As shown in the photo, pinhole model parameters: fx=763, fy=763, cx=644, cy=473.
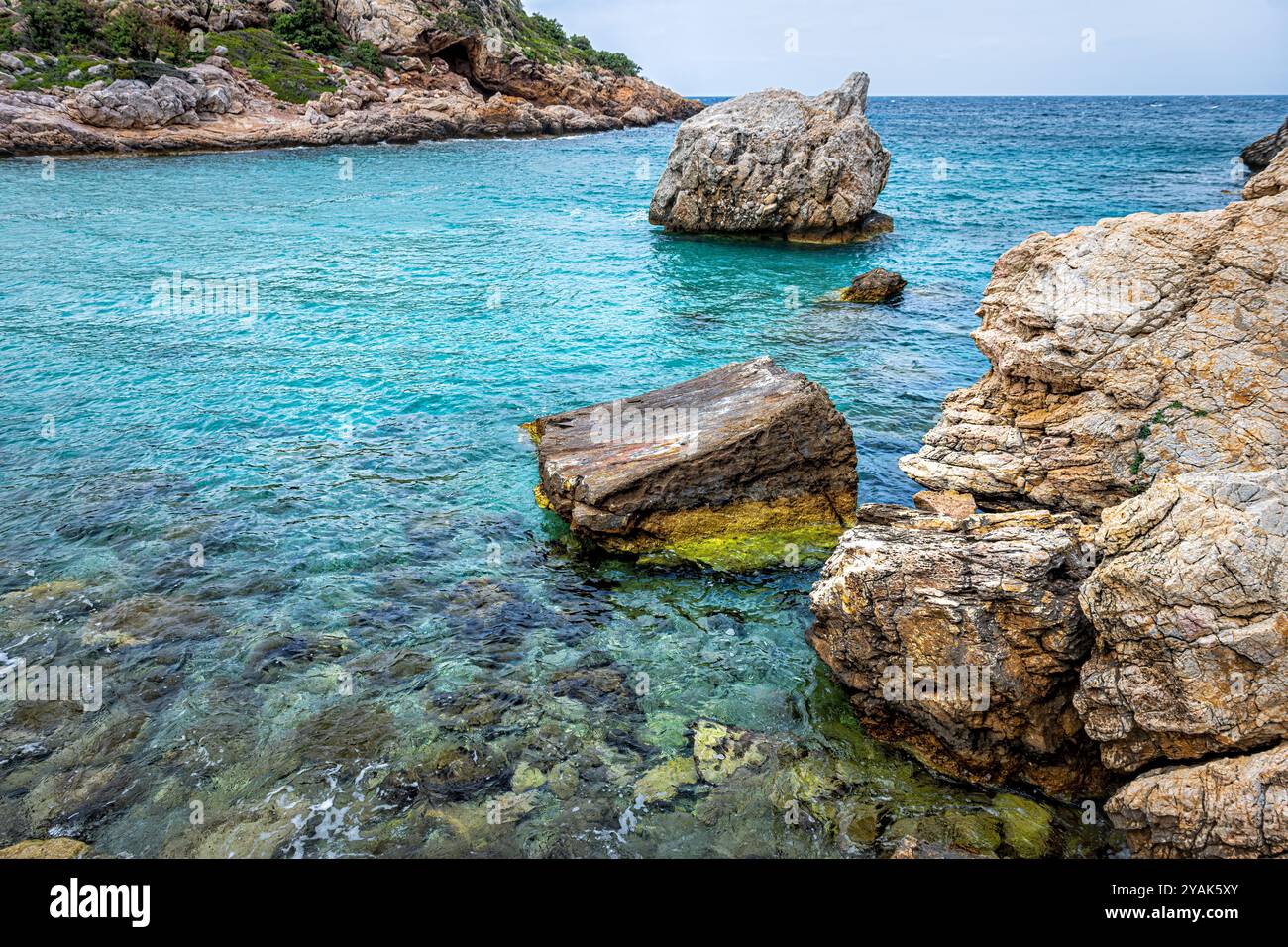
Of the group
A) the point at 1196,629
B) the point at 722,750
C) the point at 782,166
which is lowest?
the point at 722,750

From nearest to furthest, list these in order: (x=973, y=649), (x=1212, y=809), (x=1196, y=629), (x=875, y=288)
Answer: (x=1212, y=809) → (x=1196, y=629) → (x=973, y=649) → (x=875, y=288)

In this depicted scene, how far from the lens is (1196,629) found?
6.75m

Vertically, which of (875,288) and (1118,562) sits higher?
(875,288)

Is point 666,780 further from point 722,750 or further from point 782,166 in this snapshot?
point 782,166

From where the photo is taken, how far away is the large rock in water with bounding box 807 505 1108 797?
792 centimetres

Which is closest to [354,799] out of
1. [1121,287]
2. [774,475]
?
[774,475]

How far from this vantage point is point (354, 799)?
25.7 feet

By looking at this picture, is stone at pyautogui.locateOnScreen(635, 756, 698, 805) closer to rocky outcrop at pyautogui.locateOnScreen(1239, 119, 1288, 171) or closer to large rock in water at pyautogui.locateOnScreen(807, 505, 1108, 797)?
large rock in water at pyautogui.locateOnScreen(807, 505, 1108, 797)

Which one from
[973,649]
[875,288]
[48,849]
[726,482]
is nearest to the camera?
[48,849]

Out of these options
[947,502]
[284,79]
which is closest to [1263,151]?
[947,502]

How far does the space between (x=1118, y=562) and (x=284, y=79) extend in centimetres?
9796

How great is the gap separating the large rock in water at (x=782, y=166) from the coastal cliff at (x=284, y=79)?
52159 mm

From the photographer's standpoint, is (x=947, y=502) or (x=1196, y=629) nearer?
(x=1196, y=629)

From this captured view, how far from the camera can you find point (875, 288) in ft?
93.6
